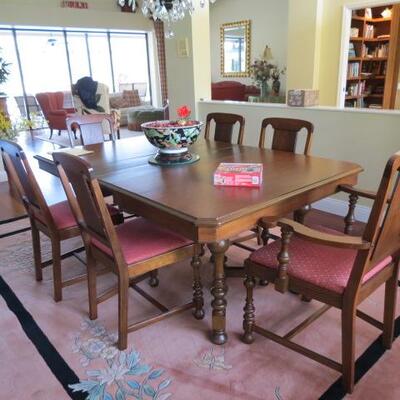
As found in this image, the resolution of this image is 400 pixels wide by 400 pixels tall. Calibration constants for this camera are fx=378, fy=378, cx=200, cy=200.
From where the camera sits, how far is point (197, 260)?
2.05 meters

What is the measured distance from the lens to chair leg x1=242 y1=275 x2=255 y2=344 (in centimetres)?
178

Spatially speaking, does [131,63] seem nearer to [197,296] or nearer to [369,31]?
[369,31]

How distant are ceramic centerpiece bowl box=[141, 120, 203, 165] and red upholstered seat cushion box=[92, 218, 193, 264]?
1.55 feet

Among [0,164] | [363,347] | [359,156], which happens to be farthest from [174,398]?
[0,164]

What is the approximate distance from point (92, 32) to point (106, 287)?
8852 mm

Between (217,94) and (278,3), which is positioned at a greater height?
(278,3)

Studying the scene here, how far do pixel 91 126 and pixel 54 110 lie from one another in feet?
17.8

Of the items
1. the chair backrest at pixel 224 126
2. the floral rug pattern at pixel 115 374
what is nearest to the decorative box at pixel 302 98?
the chair backrest at pixel 224 126

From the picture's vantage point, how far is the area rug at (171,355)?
1.58 m

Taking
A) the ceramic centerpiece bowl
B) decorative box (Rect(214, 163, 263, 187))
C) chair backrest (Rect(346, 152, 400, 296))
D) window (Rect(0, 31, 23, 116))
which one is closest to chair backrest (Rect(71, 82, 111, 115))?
window (Rect(0, 31, 23, 116))

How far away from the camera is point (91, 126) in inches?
127

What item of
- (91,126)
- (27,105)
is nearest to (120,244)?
(91,126)

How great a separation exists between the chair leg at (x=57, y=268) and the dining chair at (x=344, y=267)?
1.13m

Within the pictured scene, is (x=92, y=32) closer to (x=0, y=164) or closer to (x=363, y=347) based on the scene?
(x=0, y=164)
